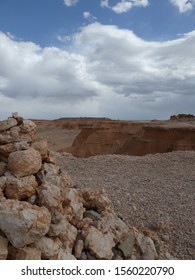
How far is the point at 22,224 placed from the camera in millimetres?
4680

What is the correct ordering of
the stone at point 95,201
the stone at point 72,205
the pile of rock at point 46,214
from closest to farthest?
the pile of rock at point 46,214, the stone at point 72,205, the stone at point 95,201

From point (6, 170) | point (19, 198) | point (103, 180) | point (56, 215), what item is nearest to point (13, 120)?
point (6, 170)

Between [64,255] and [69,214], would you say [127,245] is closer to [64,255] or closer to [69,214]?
[69,214]

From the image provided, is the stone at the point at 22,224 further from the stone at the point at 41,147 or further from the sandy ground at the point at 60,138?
the sandy ground at the point at 60,138

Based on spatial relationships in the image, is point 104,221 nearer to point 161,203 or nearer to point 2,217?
point 2,217

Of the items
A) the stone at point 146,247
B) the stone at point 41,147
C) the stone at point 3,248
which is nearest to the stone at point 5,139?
the stone at point 41,147

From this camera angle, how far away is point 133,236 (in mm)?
6320

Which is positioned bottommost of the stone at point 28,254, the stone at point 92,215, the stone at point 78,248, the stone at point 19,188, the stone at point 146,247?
the stone at point 146,247

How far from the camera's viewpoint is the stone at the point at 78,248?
546 centimetres

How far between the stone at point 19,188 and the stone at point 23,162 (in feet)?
0.44

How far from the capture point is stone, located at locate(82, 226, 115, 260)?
5504mm

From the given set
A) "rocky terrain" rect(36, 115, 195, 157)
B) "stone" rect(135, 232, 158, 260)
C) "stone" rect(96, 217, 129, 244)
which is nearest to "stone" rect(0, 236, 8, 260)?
"stone" rect(96, 217, 129, 244)

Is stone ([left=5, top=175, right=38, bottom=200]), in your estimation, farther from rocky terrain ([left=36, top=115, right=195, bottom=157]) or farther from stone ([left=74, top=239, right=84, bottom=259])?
rocky terrain ([left=36, top=115, right=195, bottom=157])

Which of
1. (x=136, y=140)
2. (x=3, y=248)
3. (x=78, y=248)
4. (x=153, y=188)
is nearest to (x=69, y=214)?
(x=78, y=248)
